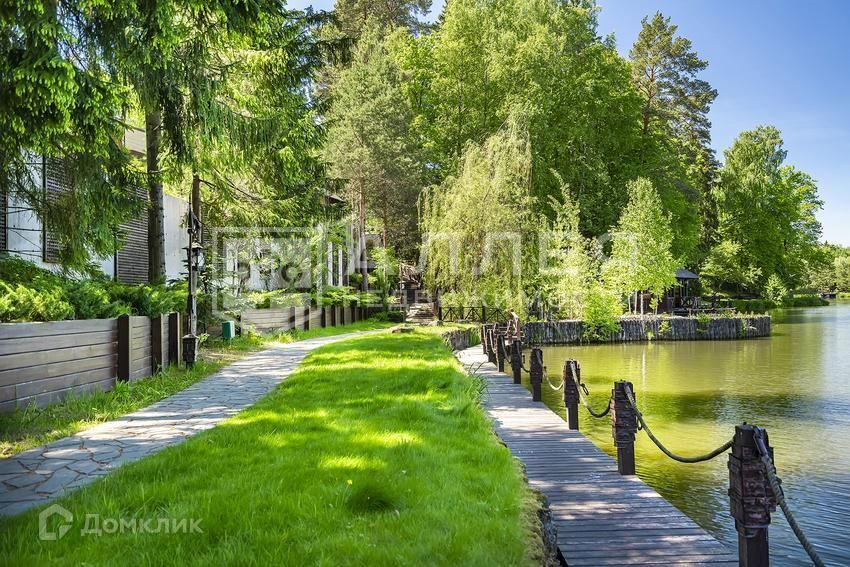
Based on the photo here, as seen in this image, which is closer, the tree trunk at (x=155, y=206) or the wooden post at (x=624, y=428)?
the wooden post at (x=624, y=428)

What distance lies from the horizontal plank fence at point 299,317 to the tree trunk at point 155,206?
449 cm

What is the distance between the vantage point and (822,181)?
206ft

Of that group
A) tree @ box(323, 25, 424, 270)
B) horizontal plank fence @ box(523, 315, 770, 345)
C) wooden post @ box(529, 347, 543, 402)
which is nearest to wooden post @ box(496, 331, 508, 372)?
wooden post @ box(529, 347, 543, 402)

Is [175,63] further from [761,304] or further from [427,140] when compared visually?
[761,304]

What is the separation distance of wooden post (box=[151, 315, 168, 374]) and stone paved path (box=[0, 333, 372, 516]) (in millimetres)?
950

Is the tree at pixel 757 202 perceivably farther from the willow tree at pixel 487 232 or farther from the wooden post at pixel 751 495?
the wooden post at pixel 751 495

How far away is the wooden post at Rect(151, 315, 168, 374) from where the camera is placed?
34.9 ft

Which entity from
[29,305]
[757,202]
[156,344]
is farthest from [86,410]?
[757,202]

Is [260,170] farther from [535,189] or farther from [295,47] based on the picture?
[535,189]

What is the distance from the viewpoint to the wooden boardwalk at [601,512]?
190 inches

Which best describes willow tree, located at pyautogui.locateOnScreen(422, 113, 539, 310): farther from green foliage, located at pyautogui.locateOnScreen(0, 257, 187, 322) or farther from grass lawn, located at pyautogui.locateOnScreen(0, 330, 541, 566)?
grass lawn, located at pyautogui.locateOnScreen(0, 330, 541, 566)

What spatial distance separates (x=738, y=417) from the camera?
12.0 meters

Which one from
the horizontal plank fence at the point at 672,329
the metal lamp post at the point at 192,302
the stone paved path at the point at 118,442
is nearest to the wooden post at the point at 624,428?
the stone paved path at the point at 118,442

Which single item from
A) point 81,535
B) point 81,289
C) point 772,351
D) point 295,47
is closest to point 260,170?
point 295,47
